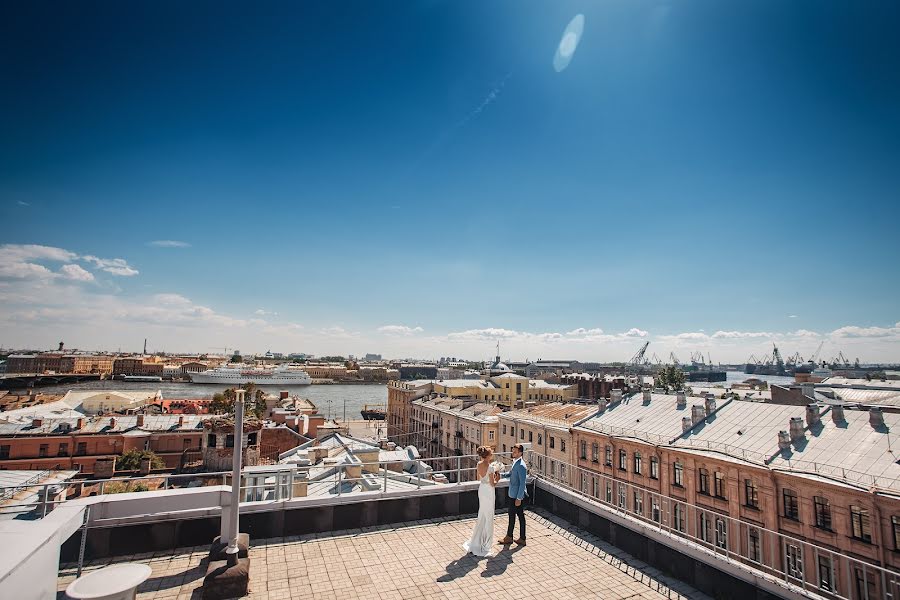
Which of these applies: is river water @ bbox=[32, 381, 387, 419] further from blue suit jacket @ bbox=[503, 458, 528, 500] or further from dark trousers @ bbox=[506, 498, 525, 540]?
blue suit jacket @ bbox=[503, 458, 528, 500]

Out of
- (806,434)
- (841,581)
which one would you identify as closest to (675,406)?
(806,434)

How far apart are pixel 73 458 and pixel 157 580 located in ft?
145

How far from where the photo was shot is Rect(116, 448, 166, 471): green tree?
36.2 m

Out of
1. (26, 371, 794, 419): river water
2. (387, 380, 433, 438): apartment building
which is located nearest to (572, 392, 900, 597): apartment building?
(387, 380, 433, 438): apartment building

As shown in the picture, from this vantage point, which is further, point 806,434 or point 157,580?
point 806,434

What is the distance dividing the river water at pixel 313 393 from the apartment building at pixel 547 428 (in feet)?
200

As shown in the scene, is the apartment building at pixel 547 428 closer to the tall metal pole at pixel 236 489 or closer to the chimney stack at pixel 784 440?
the chimney stack at pixel 784 440

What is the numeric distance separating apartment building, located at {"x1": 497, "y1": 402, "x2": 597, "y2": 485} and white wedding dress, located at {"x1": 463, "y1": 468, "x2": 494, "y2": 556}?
25755 millimetres

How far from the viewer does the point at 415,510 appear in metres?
7.91

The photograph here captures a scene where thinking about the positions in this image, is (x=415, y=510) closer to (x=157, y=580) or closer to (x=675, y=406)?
(x=157, y=580)

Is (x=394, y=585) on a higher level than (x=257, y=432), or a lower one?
higher

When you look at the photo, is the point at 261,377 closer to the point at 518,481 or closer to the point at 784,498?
the point at 784,498

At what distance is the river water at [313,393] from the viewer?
112375 millimetres

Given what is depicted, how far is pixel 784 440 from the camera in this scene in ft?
71.1
